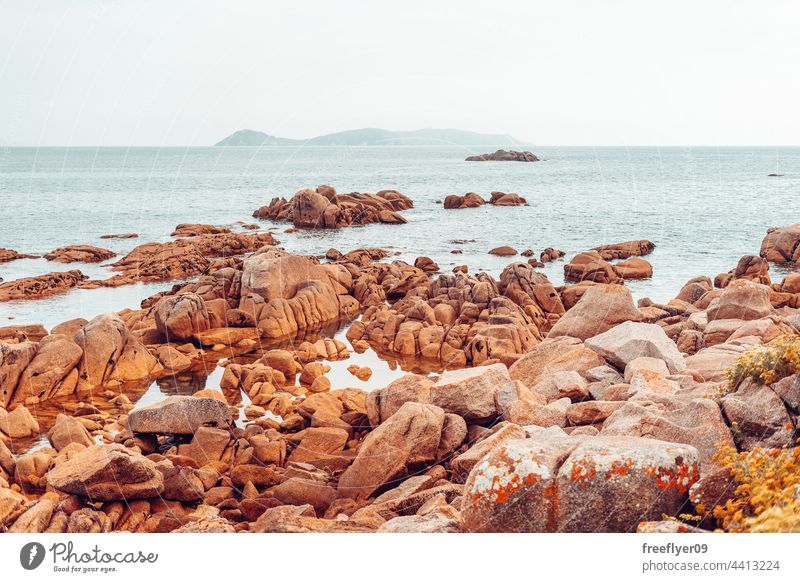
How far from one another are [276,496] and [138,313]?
763 inches

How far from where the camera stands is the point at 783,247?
1747 inches

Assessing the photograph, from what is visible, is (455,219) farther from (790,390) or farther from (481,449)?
(790,390)

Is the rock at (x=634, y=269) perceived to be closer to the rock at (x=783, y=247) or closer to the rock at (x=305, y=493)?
the rock at (x=783, y=247)

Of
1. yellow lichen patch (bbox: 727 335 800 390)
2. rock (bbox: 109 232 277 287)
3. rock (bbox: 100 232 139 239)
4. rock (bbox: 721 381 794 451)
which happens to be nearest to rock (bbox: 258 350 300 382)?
yellow lichen patch (bbox: 727 335 800 390)

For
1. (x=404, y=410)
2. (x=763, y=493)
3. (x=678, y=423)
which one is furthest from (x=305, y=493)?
(x=763, y=493)

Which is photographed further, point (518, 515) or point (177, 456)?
point (177, 456)

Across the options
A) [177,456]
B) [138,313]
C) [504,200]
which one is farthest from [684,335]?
[504,200]

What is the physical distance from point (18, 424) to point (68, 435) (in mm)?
2723

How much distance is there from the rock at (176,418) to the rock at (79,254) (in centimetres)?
3458

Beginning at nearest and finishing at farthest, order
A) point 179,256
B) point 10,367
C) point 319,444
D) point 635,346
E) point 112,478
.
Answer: point 112,478
point 635,346
point 319,444
point 10,367
point 179,256

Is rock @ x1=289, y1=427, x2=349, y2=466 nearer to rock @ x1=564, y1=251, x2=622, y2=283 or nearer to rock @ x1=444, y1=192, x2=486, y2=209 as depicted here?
rock @ x1=564, y1=251, x2=622, y2=283

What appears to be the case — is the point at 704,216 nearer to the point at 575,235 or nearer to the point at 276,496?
the point at 575,235

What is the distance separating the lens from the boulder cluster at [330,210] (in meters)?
61.6
